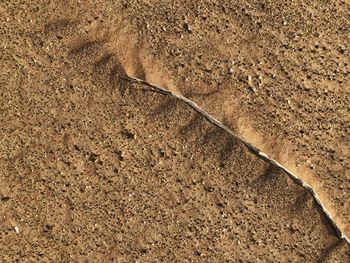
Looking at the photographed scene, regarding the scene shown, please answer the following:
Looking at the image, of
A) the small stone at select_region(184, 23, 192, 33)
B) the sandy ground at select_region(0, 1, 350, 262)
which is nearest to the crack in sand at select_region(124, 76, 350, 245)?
the sandy ground at select_region(0, 1, 350, 262)

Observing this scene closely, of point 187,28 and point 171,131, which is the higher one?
point 187,28

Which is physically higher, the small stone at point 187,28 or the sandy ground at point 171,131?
the small stone at point 187,28

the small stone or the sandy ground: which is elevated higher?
the small stone

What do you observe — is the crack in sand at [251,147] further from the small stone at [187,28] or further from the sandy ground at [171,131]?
the small stone at [187,28]

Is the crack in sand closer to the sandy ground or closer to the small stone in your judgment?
the sandy ground

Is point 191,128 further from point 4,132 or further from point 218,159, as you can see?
point 4,132

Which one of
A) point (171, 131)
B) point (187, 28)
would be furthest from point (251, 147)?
point (187, 28)

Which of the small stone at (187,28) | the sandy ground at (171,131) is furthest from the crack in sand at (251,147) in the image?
the small stone at (187,28)

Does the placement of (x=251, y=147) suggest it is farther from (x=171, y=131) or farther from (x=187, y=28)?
(x=187, y=28)
